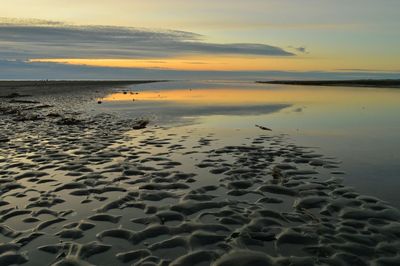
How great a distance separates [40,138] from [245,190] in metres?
11.9

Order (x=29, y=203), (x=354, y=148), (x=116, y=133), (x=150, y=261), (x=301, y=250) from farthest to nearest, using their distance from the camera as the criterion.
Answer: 1. (x=116, y=133)
2. (x=354, y=148)
3. (x=29, y=203)
4. (x=301, y=250)
5. (x=150, y=261)

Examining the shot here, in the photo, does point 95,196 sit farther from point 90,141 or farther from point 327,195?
point 90,141

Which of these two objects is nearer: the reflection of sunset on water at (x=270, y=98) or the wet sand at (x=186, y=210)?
the wet sand at (x=186, y=210)

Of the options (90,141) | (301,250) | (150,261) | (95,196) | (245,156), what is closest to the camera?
(150,261)

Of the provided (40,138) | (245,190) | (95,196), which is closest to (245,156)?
(245,190)

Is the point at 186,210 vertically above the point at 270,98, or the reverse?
the point at 270,98

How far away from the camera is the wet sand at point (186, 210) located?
661 cm

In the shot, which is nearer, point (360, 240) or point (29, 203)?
point (360, 240)

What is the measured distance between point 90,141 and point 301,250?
12771mm

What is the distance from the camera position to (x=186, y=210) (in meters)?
8.70

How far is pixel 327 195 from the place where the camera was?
9656mm

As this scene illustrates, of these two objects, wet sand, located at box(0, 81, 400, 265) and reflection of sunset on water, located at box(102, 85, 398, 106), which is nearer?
wet sand, located at box(0, 81, 400, 265)

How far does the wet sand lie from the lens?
661 cm

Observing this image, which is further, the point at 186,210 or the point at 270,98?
the point at 270,98
